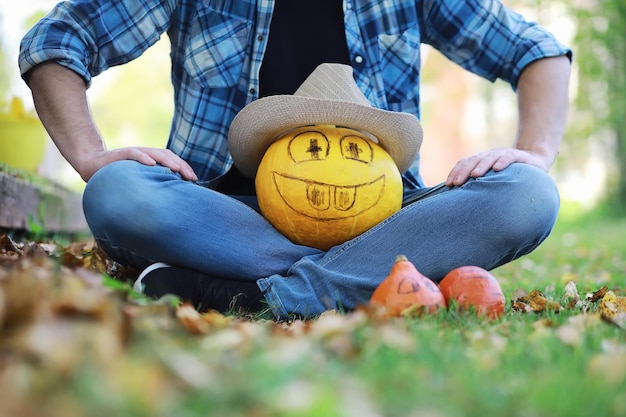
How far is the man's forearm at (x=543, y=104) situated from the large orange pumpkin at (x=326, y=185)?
2.37 feet

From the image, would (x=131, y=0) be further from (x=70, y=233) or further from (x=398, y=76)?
(x=70, y=233)

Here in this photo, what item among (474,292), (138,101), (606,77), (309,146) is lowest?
(138,101)

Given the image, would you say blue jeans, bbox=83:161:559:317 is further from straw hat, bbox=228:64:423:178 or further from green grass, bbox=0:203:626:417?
green grass, bbox=0:203:626:417

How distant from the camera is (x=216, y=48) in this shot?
8.96 ft

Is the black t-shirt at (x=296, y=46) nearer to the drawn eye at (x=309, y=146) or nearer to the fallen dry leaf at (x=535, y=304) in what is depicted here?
the drawn eye at (x=309, y=146)

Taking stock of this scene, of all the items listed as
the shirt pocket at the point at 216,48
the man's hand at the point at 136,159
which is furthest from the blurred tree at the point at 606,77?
the man's hand at the point at 136,159

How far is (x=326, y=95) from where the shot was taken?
A: 237 cm

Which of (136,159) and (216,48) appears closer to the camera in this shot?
(136,159)

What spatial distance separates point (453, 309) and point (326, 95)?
0.87 m

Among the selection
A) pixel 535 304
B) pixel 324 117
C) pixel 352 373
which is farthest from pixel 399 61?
pixel 352 373

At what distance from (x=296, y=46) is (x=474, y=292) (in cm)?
133

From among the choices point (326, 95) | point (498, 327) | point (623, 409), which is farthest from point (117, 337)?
point (326, 95)

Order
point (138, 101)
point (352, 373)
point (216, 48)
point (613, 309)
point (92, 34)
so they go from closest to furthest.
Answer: point (352, 373)
point (613, 309)
point (92, 34)
point (216, 48)
point (138, 101)

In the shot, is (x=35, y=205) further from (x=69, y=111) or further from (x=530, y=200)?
(x=530, y=200)
